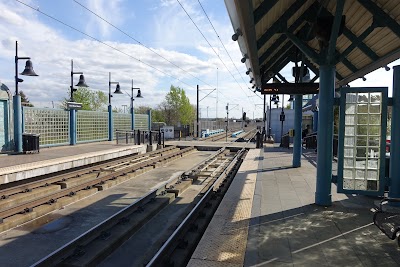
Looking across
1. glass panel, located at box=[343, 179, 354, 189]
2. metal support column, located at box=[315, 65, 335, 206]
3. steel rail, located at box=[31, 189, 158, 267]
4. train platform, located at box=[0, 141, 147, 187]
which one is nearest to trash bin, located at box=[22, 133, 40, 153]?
train platform, located at box=[0, 141, 147, 187]

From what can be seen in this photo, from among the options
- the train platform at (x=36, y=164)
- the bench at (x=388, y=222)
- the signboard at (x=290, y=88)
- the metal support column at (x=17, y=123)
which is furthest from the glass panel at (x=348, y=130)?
the metal support column at (x=17, y=123)

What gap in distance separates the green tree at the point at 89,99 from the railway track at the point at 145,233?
3858cm

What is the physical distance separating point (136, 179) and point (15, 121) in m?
6.97

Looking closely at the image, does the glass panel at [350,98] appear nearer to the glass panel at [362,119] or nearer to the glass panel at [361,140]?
the glass panel at [362,119]

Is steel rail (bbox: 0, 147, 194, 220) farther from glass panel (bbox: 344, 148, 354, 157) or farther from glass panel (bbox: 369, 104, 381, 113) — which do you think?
glass panel (bbox: 369, 104, 381, 113)

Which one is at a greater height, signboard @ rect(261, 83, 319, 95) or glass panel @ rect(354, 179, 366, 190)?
signboard @ rect(261, 83, 319, 95)

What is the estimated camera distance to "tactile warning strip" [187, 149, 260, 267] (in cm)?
417

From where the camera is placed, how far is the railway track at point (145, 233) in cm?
522

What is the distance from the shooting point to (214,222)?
18.7 ft

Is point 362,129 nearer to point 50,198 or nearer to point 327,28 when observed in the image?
point 327,28

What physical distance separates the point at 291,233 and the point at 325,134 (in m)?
2.46

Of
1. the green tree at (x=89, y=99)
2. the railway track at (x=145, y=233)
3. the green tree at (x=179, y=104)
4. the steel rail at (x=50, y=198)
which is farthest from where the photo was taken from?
the green tree at (x=179, y=104)

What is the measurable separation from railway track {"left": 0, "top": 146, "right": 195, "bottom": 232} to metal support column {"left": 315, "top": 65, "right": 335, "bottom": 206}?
6.58m

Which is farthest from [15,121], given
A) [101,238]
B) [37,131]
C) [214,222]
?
[214,222]
